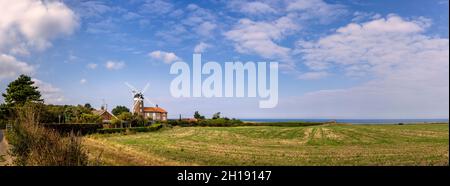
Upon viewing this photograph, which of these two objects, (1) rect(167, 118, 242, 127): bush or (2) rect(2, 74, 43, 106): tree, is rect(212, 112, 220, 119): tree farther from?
(2) rect(2, 74, 43, 106): tree

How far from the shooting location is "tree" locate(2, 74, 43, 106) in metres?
61.9

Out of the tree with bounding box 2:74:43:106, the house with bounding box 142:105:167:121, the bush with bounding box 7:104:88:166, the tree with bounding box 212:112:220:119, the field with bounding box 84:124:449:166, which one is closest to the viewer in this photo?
the bush with bounding box 7:104:88:166

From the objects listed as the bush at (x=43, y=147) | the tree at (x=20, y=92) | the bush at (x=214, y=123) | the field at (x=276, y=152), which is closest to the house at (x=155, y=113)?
the bush at (x=214, y=123)

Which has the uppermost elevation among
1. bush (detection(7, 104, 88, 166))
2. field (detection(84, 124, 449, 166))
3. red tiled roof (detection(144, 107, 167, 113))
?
red tiled roof (detection(144, 107, 167, 113))

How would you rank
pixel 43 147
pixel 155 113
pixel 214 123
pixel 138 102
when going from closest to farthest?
pixel 43 147
pixel 214 123
pixel 138 102
pixel 155 113

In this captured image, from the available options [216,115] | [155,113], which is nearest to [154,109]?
[155,113]

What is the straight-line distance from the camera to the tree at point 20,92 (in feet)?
203

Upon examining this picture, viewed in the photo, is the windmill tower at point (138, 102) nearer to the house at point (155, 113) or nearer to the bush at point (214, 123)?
the bush at point (214, 123)

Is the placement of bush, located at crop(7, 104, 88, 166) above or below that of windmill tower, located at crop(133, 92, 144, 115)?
below

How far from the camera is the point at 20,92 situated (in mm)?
61750

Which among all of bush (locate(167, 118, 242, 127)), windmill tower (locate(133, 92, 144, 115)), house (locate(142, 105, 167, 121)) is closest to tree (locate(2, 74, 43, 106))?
bush (locate(167, 118, 242, 127))

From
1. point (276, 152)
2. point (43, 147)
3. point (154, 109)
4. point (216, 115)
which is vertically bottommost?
point (276, 152)

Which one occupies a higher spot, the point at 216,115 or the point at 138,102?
the point at 138,102

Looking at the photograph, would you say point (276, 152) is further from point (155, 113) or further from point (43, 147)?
point (155, 113)
